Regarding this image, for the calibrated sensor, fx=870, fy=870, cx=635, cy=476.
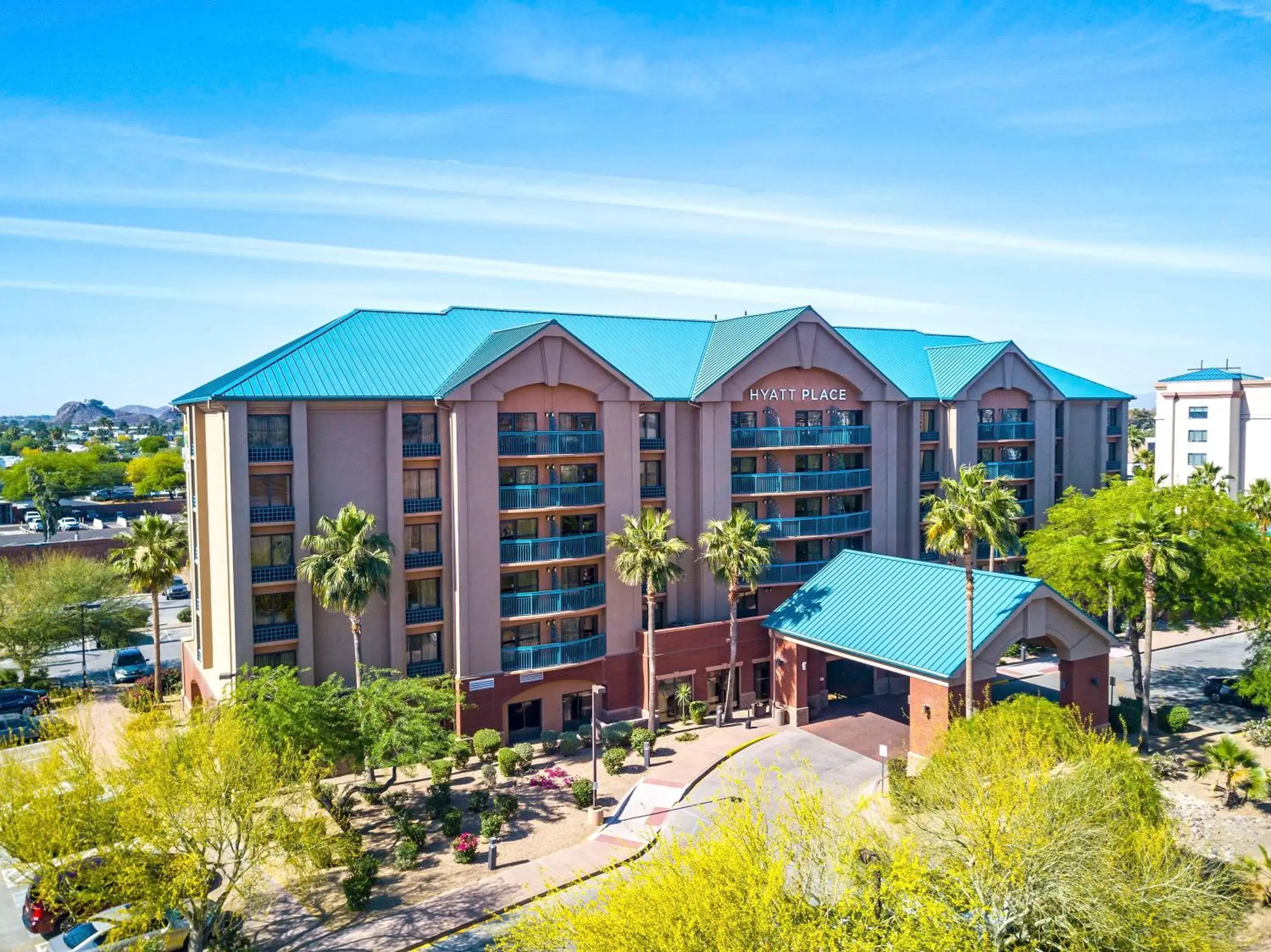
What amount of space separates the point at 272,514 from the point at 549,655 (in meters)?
14.8

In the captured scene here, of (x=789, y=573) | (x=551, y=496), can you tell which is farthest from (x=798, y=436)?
(x=551, y=496)

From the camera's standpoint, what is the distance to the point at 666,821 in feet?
116

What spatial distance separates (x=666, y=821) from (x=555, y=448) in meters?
18.7

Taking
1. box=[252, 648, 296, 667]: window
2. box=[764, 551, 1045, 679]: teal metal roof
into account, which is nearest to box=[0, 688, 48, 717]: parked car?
box=[252, 648, 296, 667]: window

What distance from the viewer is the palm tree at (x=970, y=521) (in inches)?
1403

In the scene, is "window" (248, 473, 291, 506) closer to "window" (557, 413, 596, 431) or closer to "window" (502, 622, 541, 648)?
"window" (502, 622, 541, 648)

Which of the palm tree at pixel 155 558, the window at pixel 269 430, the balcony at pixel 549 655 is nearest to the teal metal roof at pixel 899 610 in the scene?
the balcony at pixel 549 655

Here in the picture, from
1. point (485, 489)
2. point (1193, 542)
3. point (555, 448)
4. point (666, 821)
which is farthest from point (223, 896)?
point (1193, 542)

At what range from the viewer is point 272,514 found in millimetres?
39188

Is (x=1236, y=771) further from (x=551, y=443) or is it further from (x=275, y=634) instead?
(x=275, y=634)

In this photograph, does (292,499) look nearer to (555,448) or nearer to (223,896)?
(555,448)

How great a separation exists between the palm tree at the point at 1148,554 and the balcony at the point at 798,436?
15.9 metres

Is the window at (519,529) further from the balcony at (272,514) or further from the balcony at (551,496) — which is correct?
the balcony at (272,514)

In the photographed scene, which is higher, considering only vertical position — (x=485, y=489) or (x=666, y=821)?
(x=485, y=489)
